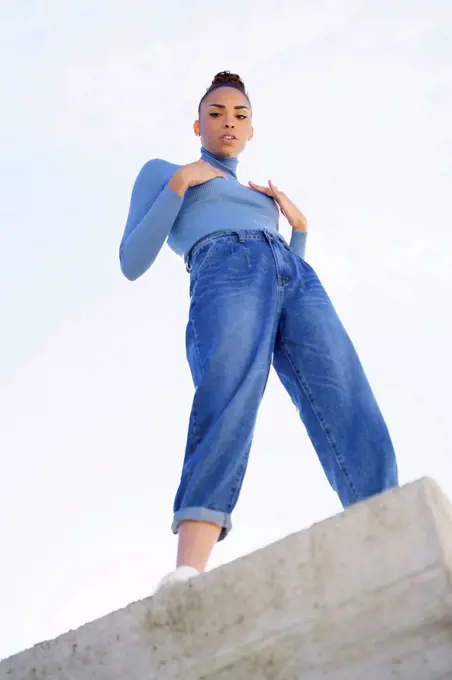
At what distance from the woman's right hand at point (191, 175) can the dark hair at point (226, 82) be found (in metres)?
0.49

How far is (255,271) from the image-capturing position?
300cm

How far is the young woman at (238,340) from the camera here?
8.26ft

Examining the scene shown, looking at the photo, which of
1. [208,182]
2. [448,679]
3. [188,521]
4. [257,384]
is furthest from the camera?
[208,182]

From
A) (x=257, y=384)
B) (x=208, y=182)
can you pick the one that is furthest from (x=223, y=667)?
(x=208, y=182)

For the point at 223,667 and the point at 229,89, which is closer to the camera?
the point at 223,667

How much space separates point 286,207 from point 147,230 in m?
0.66

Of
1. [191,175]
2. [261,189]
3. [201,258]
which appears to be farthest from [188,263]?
[261,189]

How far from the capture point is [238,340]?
109 inches

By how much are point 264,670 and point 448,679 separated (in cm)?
35

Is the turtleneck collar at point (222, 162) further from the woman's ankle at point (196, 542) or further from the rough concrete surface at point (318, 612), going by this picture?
the rough concrete surface at point (318, 612)

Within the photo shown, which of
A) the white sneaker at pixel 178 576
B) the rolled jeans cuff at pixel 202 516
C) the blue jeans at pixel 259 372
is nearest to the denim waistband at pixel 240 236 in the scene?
the blue jeans at pixel 259 372

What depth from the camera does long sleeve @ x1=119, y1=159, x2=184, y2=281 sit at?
10.1 ft

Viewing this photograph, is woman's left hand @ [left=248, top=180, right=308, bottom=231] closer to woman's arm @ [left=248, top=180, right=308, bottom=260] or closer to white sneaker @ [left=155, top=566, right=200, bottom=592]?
woman's arm @ [left=248, top=180, right=308, bottom=260]

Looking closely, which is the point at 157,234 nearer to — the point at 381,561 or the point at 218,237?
the point at 218,237
